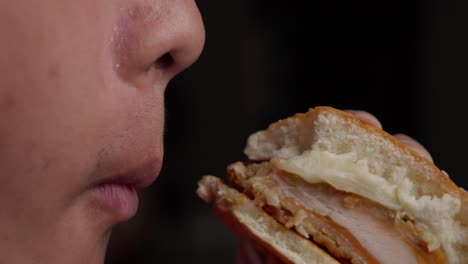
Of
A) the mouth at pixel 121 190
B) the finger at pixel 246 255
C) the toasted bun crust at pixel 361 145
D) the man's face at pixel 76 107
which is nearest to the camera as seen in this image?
the man's face at pixel 76 107

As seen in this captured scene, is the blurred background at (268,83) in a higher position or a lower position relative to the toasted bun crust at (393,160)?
lower

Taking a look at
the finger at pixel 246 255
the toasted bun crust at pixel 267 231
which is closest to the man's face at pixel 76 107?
the toasted bun crust at pixel 267 231

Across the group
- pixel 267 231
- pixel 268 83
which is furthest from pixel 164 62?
→ pixel 268 83

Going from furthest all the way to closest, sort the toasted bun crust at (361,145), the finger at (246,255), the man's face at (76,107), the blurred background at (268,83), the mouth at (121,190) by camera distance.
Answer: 1. the blurred background at (268,83)
2. the finger at (246,255)
3. the toasted bun crust at (361,145)
4. the mouth at (121,190)
5. the man's face at (76,107)

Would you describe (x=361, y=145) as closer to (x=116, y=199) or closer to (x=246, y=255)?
(x=116, y=199)

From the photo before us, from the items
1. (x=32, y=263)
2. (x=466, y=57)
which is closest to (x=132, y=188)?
(x=32, y=263)

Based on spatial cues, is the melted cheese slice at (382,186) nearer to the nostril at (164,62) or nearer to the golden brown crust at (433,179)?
the golden brown crust at (433,179)

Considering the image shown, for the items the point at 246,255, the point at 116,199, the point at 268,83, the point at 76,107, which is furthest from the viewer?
the point at 268,83
